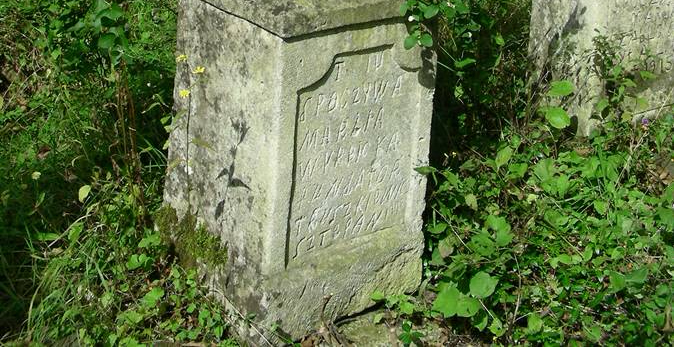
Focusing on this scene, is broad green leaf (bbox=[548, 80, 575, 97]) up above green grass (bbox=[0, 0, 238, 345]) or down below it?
above

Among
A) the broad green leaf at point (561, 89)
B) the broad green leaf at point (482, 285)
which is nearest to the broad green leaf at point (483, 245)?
the broad green leaf at point (482, 285)

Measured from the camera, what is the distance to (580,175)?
477 cm

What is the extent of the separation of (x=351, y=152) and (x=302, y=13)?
688 millimetres

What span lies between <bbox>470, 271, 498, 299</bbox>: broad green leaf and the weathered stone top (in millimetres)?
1041

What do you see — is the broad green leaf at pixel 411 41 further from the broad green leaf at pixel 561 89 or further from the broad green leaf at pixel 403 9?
the broad green leaf at pixel 561 89

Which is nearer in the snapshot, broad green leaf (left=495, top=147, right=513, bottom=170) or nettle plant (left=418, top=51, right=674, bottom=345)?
nettle plant (left=418, top=51, right=674, bottom=345)

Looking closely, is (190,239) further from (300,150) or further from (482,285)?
(482,285)

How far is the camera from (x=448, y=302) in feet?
12.5

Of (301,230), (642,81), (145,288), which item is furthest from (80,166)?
(642,81)

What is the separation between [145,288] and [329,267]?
0.76m

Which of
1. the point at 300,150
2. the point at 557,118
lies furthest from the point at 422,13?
the point at 557,118

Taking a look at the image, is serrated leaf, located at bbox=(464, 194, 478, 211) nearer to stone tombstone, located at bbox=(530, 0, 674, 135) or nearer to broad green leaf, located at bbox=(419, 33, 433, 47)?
broad green leaf, located at bbox=(419, 33, 433, 47)

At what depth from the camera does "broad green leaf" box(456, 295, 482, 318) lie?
148 inches

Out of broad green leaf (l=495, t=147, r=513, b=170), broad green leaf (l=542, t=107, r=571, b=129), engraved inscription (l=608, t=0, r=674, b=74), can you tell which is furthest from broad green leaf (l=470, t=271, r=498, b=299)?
engraved inscription (l=608, t=0, r=674, b=74)
